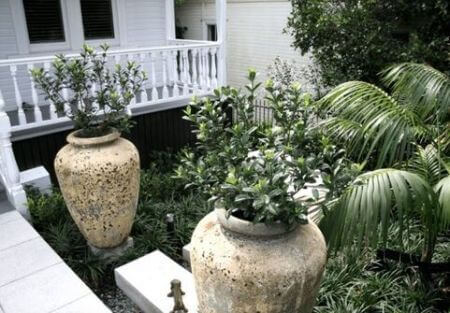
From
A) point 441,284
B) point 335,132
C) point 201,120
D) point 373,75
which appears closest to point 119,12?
point 373,75

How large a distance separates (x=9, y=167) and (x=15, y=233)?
2.37 ft

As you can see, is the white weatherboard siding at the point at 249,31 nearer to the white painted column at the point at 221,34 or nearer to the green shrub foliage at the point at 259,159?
the white painted column at the point at 221,34

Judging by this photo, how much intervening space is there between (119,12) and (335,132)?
5.50 m

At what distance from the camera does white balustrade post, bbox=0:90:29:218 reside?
395 cm

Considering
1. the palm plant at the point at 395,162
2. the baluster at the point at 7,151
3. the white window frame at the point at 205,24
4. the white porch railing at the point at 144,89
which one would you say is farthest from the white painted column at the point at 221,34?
the white window frame at the point at 205,24

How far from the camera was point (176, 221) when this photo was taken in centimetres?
415

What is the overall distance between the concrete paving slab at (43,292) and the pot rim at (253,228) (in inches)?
65.7

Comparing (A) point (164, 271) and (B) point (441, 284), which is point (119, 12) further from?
(B) point (441, 284)

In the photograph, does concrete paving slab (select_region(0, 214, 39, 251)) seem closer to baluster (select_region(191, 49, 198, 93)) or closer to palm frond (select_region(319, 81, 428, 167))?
palm frond (select_region(319, 81, 428, 167))

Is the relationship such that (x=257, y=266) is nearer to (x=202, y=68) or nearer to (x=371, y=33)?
(x=371, y=33)

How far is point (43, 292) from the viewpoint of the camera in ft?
9.66

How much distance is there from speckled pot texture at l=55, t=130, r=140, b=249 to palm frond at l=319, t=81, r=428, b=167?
1.77 m

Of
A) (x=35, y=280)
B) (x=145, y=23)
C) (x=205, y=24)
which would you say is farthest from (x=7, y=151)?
(x=205, y=24)

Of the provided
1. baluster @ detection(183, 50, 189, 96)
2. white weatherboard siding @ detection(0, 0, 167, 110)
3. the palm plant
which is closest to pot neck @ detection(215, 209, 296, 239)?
the palm plant
